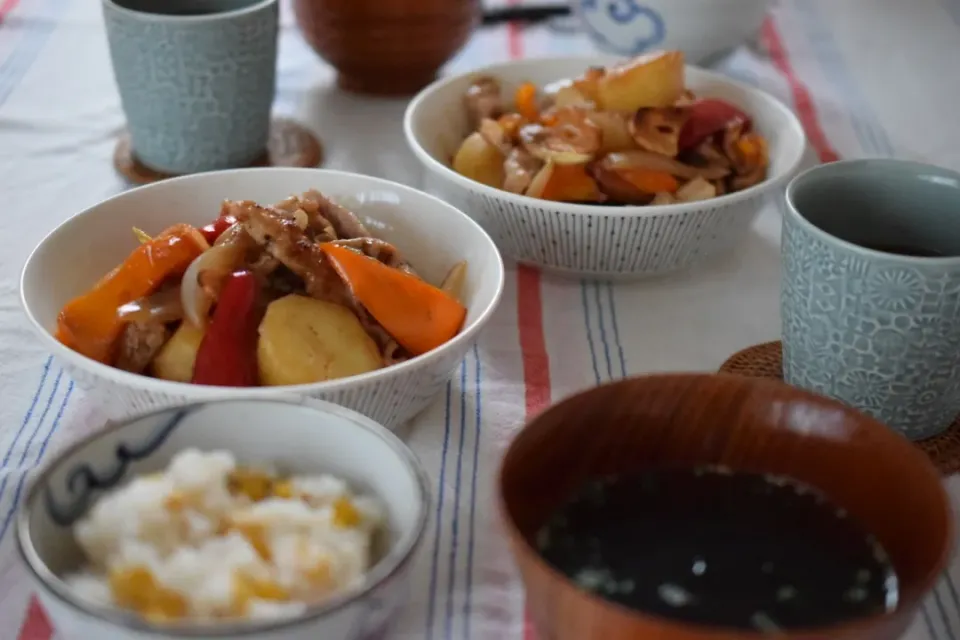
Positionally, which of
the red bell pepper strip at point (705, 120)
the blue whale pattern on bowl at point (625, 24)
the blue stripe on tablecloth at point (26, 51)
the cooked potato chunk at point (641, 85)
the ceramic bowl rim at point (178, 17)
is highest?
the cooked potato chunk at point (641, 85)

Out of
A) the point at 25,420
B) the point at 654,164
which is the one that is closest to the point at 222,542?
the point at 25,420

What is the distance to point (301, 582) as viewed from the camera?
479 millimetres

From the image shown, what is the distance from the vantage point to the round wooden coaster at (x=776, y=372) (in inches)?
26.2

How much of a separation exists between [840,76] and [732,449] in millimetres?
925

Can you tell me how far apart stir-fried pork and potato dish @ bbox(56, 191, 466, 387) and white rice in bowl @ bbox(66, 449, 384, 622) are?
0.33 ft

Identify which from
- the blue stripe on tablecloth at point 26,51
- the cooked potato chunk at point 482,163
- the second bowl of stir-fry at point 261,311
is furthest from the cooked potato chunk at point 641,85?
the blue stripe on tablecloth at point 26,51

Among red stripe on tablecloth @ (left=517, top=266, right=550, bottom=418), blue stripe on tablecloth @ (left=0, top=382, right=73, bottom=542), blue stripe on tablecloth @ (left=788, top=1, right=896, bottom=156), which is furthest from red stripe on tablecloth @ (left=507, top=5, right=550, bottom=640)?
blue stripe on tablecloth @ (left=788, top=1, right=896, bottom=156)

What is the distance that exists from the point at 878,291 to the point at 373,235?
1.25 feet

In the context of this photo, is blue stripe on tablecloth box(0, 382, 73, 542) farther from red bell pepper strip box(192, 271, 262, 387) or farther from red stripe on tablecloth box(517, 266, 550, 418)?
red stripe on tablecloth box(517, 266, 550, 418)

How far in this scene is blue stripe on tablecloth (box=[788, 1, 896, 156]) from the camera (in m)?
1.17

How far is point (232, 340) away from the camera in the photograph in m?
0.65

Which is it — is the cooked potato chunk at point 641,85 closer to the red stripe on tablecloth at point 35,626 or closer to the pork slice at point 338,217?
the pork slice at point 338,217

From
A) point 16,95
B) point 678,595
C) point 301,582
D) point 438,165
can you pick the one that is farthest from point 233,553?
point 16,95

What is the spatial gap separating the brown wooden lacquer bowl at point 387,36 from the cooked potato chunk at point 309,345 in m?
0.58
